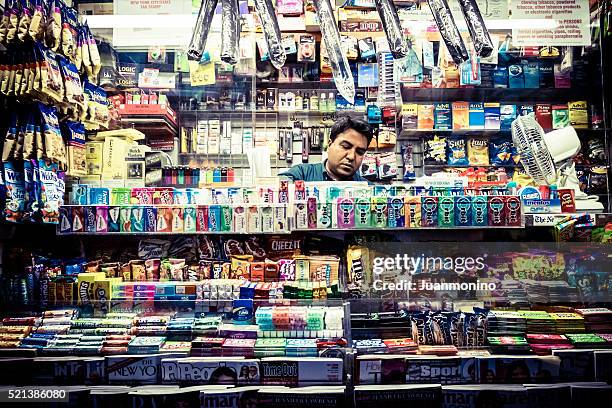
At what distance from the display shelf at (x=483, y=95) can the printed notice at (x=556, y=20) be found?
1479 millimetres

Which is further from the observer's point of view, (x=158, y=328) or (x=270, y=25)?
(x=270, y=25)

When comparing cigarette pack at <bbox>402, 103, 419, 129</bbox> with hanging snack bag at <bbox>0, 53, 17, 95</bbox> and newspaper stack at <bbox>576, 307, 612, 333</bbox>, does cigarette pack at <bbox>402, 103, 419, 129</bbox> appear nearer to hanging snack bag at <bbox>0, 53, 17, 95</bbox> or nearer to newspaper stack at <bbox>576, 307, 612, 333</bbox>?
newspaper stack at <bbox>576, 307, 612, 333</bbox>

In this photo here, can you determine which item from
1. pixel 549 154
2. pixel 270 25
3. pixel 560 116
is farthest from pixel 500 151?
pixel 270 25

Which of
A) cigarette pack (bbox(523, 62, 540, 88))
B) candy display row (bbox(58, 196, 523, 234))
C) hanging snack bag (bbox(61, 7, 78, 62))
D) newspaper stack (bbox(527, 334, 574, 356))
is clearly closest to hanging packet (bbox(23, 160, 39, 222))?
candy display row (bbox(58, 196, 523, 234))

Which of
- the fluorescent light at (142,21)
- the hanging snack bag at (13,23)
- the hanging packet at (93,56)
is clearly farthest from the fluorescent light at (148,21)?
the hanging snack bag at (13,23)

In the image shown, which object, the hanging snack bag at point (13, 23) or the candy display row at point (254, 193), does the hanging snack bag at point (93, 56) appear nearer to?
the hanging snack bag at point (13, 23)

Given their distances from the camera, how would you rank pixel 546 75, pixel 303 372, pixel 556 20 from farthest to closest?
1. pixel 546 75
2. pixel 556 20
3. pixel 303 372

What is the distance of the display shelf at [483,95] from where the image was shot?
4.80m

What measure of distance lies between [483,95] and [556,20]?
68.0 inches

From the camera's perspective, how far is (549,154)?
306 cm

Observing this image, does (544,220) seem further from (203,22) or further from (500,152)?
(500,152)

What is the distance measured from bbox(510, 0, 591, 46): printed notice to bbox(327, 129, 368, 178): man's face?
1.16 meters

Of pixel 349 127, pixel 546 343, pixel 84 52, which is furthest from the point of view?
pixel 349 127

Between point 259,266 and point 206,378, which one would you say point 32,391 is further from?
point 259,266
